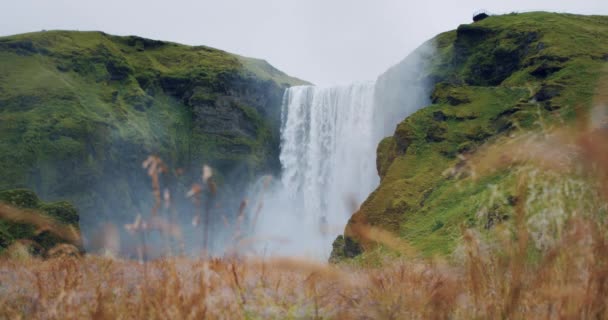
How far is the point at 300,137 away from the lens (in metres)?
51.6

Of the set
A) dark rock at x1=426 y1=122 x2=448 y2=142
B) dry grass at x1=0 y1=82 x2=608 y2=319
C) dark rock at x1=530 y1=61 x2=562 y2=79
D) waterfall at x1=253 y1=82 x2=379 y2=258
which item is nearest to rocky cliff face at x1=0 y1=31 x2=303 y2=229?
waterfall at x1=253 y1=82 x2=379 y2=258

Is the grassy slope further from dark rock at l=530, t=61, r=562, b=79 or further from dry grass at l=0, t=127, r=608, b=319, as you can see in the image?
dry grass at l=0, t=127, r=608, b=319

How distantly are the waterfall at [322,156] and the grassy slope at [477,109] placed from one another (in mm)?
13275

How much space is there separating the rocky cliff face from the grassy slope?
27.5m

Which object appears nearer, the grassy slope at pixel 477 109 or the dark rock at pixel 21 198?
the grassy slope at pixel 477 109

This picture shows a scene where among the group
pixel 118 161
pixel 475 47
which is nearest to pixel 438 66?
pixel 475 47

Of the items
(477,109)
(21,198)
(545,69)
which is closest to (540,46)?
(545,69)

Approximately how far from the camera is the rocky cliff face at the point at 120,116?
139 ft

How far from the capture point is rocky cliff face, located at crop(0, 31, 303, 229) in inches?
1671

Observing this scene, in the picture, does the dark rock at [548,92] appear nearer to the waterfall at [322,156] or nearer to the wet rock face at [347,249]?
the wet rock face at [347,249]

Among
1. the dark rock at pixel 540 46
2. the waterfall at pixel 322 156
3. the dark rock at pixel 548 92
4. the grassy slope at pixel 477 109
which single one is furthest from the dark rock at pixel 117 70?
the dark rock at pixel 548 92

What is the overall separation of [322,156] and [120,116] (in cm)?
2185

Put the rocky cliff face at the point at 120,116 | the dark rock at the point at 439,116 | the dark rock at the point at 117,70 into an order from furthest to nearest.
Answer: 1. the dark rock at the point at 117,70
2. the rocky cliff face at the point at 120,116
3. the dark rock at the point at 439,116

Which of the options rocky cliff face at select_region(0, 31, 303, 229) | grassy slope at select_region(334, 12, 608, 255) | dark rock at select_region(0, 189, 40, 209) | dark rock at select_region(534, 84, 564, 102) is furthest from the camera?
rocky cliff face at select_region(0, 31, 303, 229)
